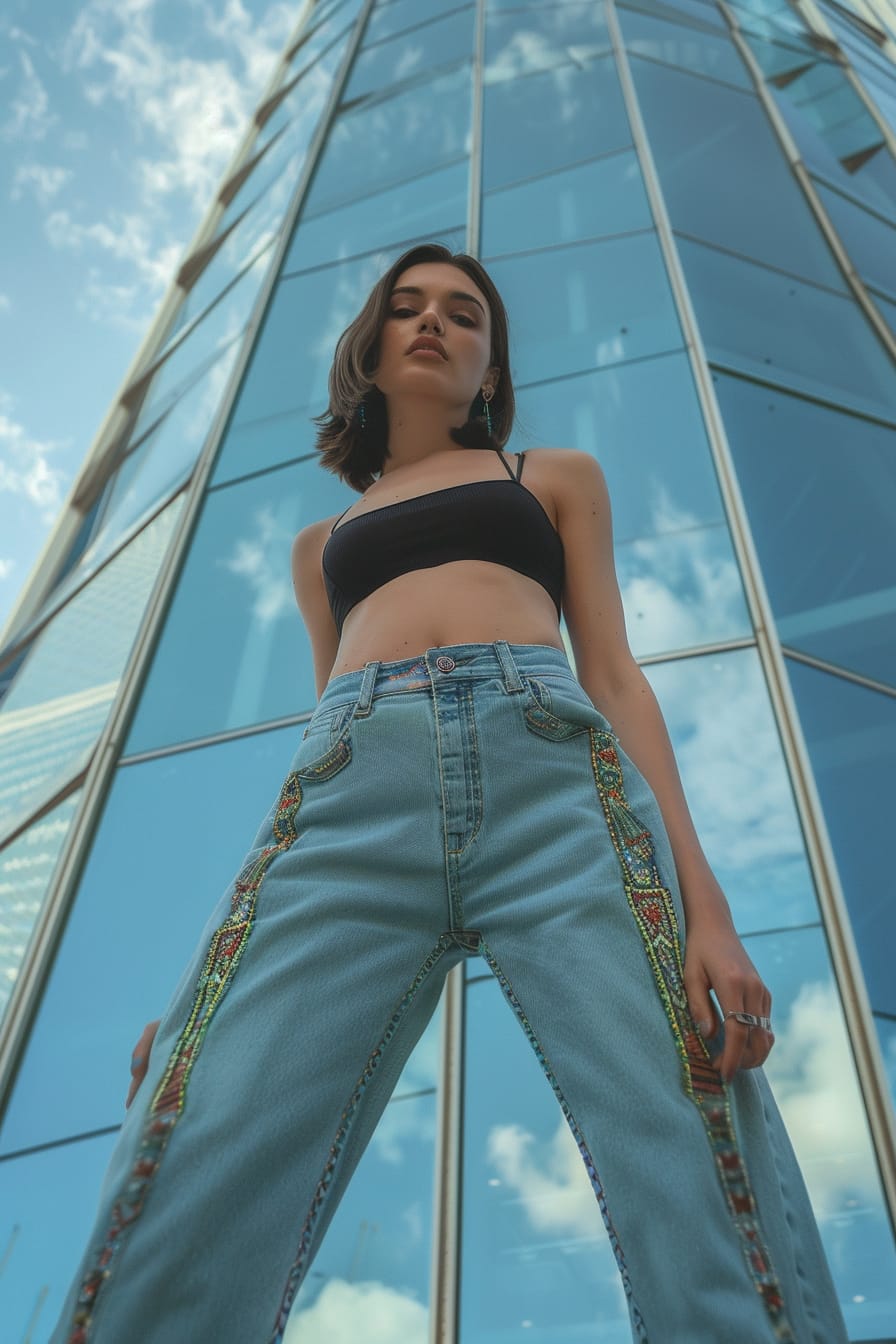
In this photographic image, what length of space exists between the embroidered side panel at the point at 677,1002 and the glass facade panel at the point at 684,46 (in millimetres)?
6355

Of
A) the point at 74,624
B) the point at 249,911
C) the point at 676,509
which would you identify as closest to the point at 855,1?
the point at 676,509

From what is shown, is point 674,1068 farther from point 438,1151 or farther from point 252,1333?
point 438,1151

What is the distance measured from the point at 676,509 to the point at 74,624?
2742 millimetres

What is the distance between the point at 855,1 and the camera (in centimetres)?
1062

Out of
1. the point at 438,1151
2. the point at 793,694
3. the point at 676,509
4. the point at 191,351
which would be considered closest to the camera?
the point at 438,1151

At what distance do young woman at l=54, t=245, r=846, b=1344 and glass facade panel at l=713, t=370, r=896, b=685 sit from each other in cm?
194

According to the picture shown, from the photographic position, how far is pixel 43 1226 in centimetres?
247

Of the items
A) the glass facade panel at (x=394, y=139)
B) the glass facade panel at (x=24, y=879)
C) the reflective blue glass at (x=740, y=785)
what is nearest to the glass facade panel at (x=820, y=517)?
the reflective blue glass at (x=740, y=785)

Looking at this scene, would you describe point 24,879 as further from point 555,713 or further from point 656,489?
point 555,713

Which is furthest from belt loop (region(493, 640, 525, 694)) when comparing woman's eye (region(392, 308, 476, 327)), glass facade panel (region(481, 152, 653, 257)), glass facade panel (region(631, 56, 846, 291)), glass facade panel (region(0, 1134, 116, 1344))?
glass facade panel (region(481, 152, 653, 257))

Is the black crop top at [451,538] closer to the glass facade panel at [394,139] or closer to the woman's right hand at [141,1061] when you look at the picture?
the woman's right hand at [141,1061]

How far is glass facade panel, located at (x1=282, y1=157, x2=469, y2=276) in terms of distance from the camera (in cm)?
539

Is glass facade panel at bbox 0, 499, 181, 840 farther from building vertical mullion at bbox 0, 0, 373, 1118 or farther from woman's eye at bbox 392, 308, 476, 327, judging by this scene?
woman's eye at bbox 392, 308, 476, 327

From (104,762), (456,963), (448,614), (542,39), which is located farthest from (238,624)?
(542,39)
